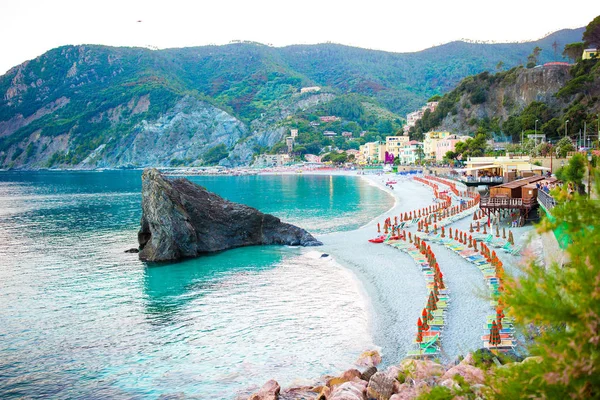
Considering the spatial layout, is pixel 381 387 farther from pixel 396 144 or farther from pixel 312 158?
pixel 312 158

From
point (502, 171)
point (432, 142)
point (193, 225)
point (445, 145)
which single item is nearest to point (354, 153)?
point (432, 142)

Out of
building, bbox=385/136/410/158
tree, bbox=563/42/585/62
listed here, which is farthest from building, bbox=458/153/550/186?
building, bbox=385/136/410/158

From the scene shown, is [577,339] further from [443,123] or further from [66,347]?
Result: [443,123]

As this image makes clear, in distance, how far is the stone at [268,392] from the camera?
1293 cm

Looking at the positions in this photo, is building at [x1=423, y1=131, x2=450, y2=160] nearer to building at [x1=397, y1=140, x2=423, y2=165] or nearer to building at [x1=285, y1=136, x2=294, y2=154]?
building at [x1=397, y1=140, x2=423, y2=165]

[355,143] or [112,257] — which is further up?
[355,143]

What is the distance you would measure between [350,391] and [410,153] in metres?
125

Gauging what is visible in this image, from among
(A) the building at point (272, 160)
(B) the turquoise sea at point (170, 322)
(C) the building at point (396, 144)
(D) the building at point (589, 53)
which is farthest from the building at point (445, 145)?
(A) the building at point (272, 160)

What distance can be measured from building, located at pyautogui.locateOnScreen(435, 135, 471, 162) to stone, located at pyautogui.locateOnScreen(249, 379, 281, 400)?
89.3 metres

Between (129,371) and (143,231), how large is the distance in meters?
19.4

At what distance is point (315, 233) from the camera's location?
4062 centimetres

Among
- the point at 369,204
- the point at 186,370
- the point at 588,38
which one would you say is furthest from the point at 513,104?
the point at 186,370

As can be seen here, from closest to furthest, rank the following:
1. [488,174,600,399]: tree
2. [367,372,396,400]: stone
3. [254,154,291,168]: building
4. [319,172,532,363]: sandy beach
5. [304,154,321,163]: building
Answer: [488,174,600,399]: tree, [367,372,396,400]: stone, [319,172,532,363]: sandy beach, [304,154,321,163]: building, [254,154,291,168]: building

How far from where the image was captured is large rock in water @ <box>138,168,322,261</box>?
31.8 m
